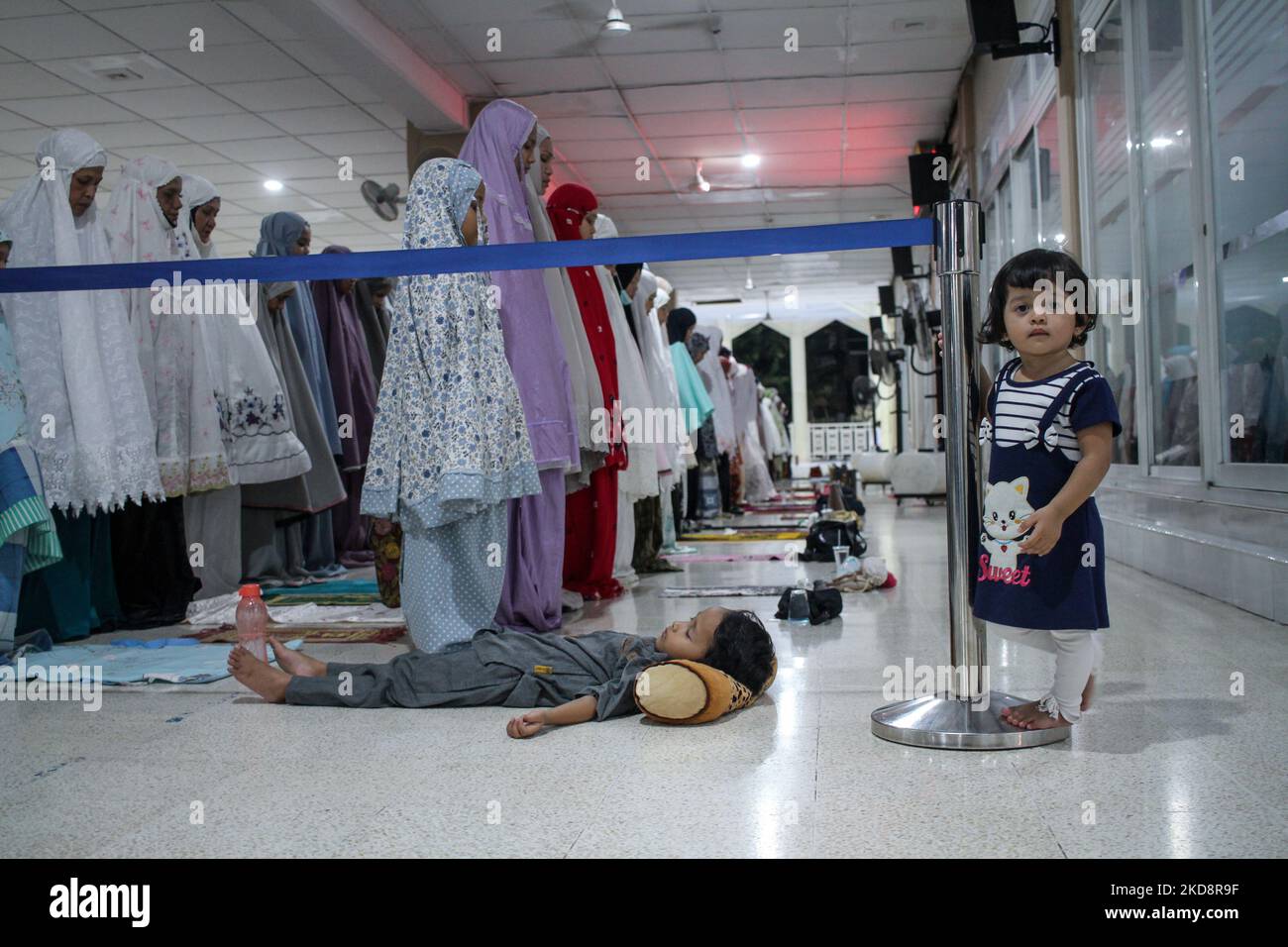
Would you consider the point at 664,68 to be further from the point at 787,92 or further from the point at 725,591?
the point at 725,591

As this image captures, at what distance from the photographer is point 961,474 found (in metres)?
2.06

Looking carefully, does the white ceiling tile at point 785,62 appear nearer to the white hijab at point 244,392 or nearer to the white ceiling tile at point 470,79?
the white ceiling tile at point 470,79

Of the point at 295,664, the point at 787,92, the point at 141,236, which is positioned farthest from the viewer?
the point at 787,92

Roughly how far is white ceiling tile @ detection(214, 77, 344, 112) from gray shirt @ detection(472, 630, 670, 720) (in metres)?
6.50

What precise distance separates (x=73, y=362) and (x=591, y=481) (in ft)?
6.17

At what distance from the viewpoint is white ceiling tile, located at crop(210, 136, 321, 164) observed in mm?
9227

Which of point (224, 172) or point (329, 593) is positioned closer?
point (329, 593)

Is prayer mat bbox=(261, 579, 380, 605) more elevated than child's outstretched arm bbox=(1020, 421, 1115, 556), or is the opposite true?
child's outstretched arm bbox=(1020, 421, 1115, 556)

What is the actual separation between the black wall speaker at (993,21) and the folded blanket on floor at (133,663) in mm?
4153

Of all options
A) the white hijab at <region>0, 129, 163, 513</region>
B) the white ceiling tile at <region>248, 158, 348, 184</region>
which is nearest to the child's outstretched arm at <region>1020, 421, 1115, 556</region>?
the white hijab at <region>0, 129, 163, 513</region>

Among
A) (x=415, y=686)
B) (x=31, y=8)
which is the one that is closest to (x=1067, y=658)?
(x=415, y=686)

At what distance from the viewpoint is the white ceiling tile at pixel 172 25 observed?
6625mm

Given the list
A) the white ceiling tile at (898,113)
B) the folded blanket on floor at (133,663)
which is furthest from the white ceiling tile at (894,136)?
the folded blanket on floor at (133,663)

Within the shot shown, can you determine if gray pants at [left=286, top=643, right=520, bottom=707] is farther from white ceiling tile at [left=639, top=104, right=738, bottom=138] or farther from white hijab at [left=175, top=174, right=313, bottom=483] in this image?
white ceiling tile at [left=639, top=104, right=738, bottom=138]
